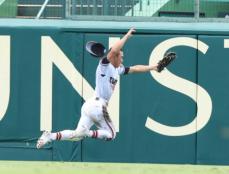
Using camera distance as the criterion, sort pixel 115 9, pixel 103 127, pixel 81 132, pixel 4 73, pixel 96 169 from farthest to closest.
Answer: pixel 115 9
pixel 4 73
pixel 103 127
pixel 81 132
pixel 96 169

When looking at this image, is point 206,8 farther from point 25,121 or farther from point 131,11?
point 25,121

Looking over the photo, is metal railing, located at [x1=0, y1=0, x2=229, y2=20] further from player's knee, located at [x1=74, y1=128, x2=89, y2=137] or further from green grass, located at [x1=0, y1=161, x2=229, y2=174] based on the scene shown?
green grass, located at [x1=0, y1=161, x2=229, y2=174]

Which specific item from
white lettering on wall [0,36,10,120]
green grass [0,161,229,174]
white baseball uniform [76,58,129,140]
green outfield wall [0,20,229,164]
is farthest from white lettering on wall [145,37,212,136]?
green grass [0,161,229,174]

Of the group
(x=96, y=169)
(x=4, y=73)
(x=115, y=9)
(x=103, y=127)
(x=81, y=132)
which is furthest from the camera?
(x=115, y=9)

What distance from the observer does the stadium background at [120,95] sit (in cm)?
1199

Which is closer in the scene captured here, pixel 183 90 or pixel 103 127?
pixel 103 127

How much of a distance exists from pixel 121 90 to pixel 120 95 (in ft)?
0.29

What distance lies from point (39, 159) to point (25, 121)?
2.32ft

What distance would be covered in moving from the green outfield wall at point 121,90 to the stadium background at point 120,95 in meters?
0.02

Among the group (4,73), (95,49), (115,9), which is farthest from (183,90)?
(95,49)

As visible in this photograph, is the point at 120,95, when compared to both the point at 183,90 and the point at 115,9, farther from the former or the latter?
the point at 115,9

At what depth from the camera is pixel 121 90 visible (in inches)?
474

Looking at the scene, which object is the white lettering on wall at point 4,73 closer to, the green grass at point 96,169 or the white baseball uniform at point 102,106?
the white baseball uniform at point 102,106

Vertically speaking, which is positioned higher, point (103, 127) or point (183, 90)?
point (183, 90)
